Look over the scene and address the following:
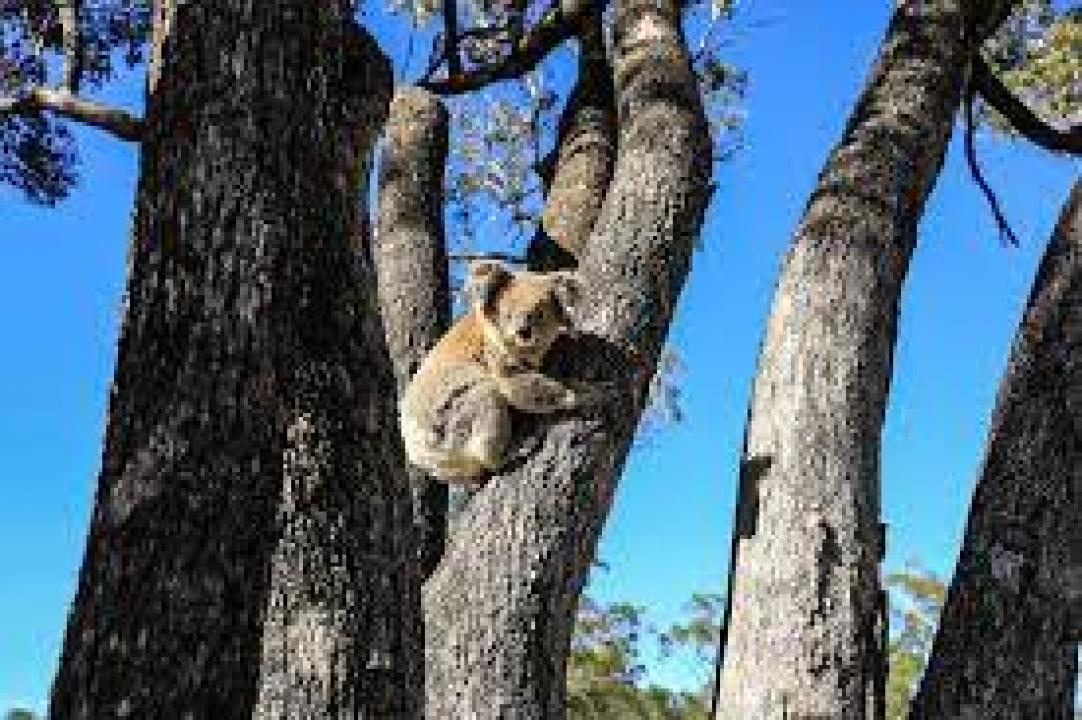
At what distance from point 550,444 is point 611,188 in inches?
48.3

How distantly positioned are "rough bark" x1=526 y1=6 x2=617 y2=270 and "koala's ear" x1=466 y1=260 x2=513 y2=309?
0.90 ft

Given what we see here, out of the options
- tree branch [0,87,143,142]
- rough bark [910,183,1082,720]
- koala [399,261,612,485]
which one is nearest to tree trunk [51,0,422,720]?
koala [399,261,612,485]

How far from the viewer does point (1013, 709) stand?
229 inches

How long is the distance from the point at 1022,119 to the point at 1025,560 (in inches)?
126

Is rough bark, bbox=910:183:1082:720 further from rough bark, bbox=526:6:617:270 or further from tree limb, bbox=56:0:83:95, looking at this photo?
tree limb, bbox=56:0:83:95

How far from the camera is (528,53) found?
8836 mm

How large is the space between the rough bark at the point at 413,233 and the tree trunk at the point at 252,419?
3010mm

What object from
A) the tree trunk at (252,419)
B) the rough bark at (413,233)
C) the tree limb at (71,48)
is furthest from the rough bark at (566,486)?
the tree limb at (71,48)

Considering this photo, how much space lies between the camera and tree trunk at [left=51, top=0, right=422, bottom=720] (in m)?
3.31

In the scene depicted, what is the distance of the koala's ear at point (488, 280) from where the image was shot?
7141mm

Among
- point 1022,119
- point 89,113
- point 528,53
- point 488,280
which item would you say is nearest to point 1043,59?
point 1022,119

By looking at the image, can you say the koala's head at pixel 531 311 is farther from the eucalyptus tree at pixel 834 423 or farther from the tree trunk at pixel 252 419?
the tree trunk at pixel 252 419

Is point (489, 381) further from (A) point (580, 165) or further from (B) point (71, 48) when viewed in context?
(B) point (71, 48)

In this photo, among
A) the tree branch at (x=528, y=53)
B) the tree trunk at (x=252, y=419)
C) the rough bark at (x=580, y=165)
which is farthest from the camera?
the tree branch at (x=528, y=53)
